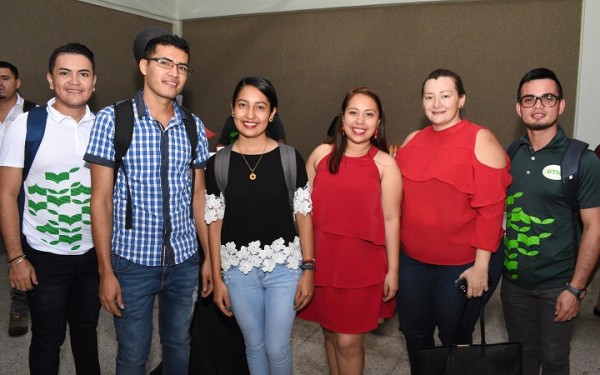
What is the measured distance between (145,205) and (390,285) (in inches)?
40.9

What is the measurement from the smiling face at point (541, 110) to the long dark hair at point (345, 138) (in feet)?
1.99

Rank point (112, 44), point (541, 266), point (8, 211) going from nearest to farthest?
point (8, 211) < point (541, 266) < point (112, 44)

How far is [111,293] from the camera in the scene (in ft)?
5.56

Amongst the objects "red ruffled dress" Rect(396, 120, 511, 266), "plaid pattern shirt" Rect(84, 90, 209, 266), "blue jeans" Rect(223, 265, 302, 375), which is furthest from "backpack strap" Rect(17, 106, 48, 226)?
"red ruffled dress" Rect(396, 120, 511, 266)

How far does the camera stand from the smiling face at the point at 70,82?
188 cm

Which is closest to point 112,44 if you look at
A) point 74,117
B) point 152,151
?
point 74,117

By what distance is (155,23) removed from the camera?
6.39 metres

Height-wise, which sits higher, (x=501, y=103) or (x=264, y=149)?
Result: (x=501, y=103)

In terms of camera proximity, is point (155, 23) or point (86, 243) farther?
point (155, 23)

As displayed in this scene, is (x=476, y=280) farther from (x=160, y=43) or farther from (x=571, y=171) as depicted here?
(x=160, y=43)

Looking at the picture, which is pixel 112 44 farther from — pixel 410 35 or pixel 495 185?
pixel 495 185

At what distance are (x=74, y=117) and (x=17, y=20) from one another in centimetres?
380

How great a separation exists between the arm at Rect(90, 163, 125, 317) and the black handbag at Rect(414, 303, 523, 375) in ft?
3.92

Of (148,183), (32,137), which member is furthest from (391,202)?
(32,137)
